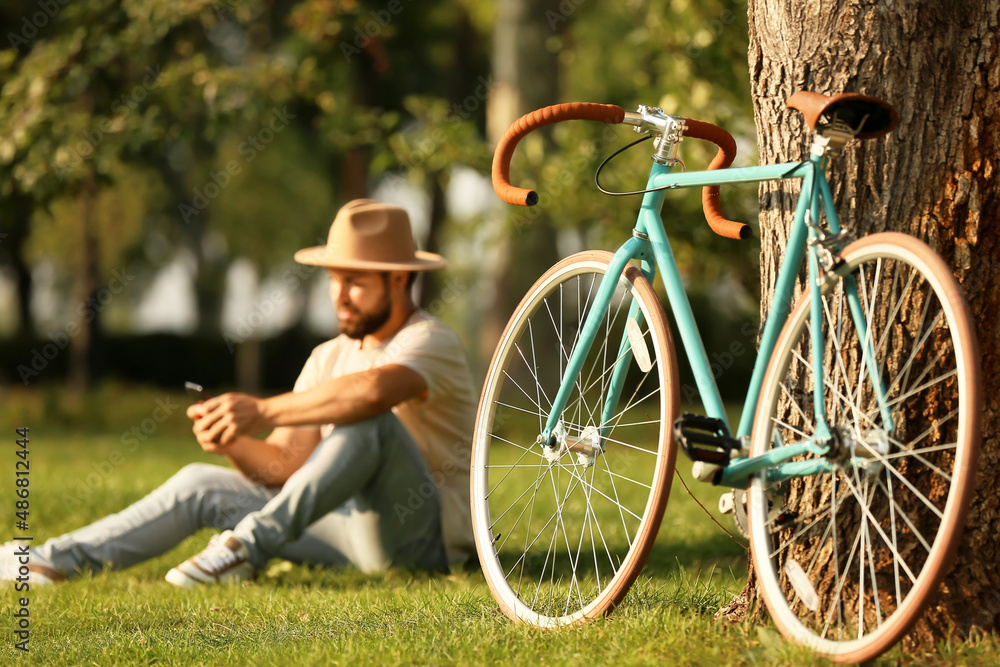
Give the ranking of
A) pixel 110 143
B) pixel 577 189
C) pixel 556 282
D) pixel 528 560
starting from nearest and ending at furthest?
pixel 556 282
pixel 528 560
pixel 110 143
pixel 577 189

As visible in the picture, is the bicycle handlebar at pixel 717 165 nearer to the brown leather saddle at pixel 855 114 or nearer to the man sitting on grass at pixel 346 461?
the brown leather saddle at pixel 855 114

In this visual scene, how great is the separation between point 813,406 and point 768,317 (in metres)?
0.29

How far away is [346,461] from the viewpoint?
12.7 ft

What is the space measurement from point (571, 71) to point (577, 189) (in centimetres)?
1131

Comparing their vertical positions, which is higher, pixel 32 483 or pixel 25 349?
pixel 32 483

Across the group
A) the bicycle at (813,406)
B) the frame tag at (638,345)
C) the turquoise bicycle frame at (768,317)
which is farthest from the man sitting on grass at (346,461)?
the frame tag at (638,345)

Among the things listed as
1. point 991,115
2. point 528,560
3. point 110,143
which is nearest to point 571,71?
point 110,143

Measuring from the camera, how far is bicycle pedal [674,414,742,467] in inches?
95.7

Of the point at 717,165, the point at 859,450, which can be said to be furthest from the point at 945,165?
the point at 859,450

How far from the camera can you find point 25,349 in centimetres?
2392

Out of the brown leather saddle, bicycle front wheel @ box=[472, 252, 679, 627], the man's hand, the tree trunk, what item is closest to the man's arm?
the man's hand

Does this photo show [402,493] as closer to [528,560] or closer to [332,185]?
[528,560]
